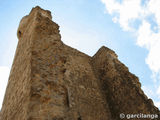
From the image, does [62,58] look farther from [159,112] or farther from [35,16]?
[159,112]

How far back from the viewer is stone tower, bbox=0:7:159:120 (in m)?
2.21

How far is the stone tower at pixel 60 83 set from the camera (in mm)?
2213

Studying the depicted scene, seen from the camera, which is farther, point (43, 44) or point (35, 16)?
point (35, 16)

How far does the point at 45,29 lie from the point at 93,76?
155 inches

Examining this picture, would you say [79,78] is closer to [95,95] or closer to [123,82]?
[95,95]

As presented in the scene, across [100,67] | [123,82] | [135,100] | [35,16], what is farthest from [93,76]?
[35,16]

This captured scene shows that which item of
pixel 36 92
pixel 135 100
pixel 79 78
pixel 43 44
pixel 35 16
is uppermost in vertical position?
pixel 35 16

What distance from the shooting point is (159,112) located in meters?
4.96

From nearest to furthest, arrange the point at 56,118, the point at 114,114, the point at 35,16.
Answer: the point at 56,118, the point at 35,16, the point at 114,114

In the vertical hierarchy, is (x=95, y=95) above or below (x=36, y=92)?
above

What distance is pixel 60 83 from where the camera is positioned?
2.51 meters

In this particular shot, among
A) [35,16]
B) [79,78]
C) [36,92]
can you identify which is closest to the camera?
[36,92]

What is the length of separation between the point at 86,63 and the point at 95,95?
1.67m

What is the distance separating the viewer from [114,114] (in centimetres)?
585
